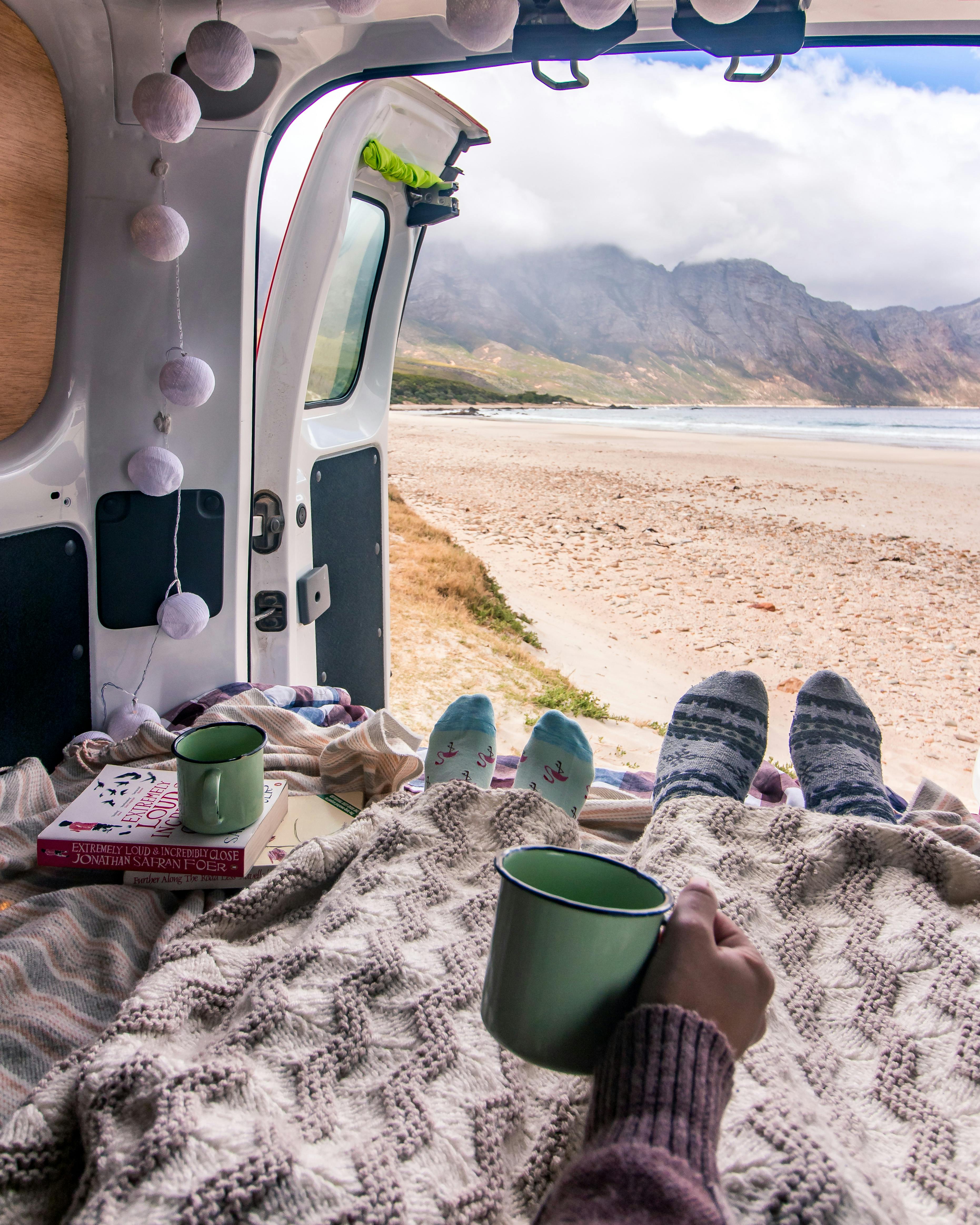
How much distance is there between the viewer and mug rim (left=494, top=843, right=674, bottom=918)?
0.32m

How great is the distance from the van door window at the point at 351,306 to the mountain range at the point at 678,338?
7705 mm

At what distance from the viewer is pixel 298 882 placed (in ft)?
2.02

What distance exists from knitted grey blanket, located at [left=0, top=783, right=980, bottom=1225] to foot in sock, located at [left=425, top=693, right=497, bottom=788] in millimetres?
211

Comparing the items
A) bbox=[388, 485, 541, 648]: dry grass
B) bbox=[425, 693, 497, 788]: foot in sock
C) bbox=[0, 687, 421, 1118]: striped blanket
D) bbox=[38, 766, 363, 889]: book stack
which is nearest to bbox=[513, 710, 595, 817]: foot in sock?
bbox=[425, 693, 497, 788]: foot in sock

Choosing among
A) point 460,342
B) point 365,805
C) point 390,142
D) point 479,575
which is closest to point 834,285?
point 460,342

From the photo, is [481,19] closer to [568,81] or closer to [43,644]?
[568,81]

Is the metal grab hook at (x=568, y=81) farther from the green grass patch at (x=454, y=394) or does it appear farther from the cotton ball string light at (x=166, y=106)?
the green grass patch at (x=454, y=394)

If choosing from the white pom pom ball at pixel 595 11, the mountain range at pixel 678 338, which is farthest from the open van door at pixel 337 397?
the mountain range at pixel 678 338

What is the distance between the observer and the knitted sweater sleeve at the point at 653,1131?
29 cm

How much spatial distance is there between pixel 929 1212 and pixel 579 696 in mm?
3693

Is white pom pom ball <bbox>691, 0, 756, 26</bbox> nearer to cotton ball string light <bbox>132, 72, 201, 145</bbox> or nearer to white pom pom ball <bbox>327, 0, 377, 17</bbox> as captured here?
white pom pom ball <bbox>327, 0, 377, 17</bbox>

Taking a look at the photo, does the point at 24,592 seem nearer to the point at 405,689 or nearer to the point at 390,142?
the point at 390,142

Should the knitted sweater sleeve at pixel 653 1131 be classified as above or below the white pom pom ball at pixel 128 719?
above

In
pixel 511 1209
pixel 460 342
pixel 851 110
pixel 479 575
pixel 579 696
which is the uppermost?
pixel 851 110
